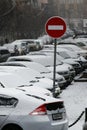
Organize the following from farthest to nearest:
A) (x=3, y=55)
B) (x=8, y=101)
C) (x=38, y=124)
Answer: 1. (x=3, y=55)
2. (x=8, y=101)
3. (x=38, y=124)

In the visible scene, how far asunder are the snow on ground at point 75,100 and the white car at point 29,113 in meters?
2.35

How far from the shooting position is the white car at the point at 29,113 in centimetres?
1019

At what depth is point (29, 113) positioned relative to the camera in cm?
1024

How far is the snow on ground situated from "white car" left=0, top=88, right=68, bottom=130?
2.35 metres

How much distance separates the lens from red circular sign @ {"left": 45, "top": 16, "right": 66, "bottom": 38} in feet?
49.1

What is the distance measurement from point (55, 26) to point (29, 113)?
17.2ft

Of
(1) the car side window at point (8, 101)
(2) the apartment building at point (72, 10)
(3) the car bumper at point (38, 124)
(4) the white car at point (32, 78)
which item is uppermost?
(1) the car side window at point (8, 101)

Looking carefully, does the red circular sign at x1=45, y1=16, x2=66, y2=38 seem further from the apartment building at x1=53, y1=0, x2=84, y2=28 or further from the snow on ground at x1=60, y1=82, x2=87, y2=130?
the apartment building at x1=53, y1=0, x2=84, y2=28

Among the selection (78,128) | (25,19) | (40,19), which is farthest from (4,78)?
(40,19)

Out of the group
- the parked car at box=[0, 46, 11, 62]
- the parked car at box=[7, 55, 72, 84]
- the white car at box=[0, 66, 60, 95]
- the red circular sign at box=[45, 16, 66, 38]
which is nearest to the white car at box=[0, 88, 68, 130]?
the red circular sign at box=[45, 16, 66, 38]

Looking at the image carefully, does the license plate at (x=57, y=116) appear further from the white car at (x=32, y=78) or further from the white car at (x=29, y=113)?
the white car at (x=32, y=78)

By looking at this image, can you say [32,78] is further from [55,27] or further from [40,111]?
[40,111]

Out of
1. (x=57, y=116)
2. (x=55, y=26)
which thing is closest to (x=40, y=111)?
(x=57, y=116)

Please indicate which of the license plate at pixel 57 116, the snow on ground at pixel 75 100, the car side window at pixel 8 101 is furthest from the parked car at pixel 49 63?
the car side window at pixel 8 101
